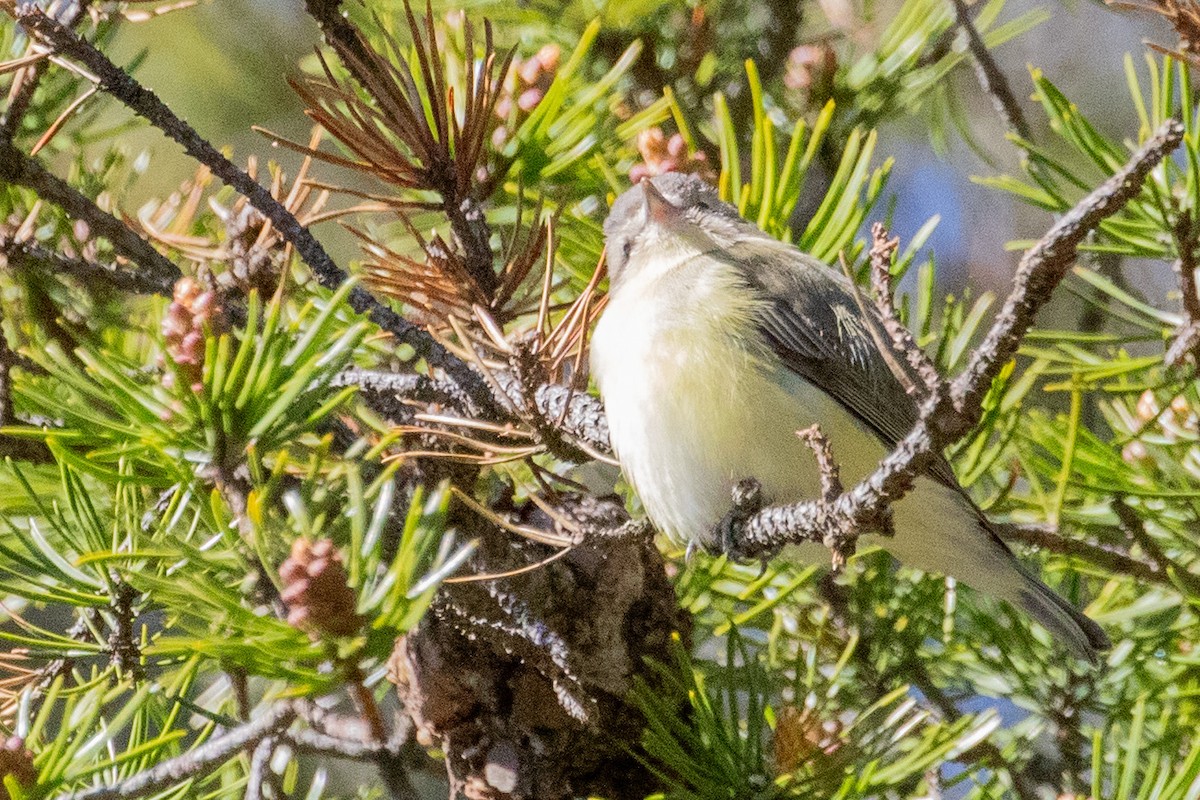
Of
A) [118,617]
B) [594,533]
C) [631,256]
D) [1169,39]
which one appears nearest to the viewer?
[118,617]

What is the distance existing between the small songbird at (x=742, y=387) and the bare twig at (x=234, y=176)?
0.29 metres

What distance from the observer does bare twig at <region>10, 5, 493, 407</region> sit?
3.94 ft

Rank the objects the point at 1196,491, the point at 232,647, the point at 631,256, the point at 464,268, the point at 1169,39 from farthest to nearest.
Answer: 1. the point at 1169,39
2. the point at 631,256
3. the point at 1196,491
4. the point at 464,268
5. the point at 232,647

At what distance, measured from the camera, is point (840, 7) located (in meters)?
2.44

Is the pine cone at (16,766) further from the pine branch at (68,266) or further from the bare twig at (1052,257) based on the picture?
the bare twig at (1052,257)

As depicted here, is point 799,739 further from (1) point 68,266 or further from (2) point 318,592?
(1) point 68,266

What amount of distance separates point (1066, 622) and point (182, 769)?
3.84ft

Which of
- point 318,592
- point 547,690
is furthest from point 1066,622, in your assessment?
point 318,592

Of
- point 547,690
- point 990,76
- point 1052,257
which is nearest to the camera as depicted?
point 1052,257

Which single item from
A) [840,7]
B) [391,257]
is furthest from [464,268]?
[840,7]

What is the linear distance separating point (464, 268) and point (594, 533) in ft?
1.18

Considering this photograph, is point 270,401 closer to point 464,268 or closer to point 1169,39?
point 464,268

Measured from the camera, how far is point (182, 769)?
1.22 m

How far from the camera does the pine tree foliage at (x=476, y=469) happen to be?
117cm
